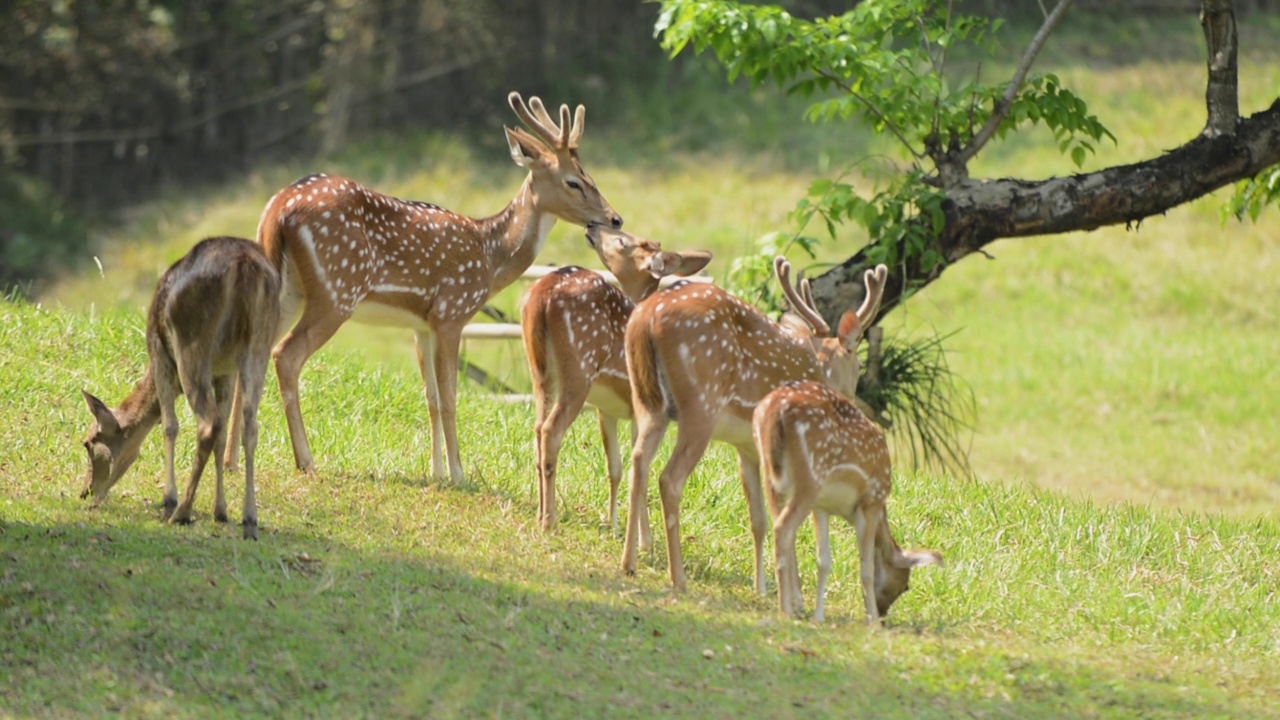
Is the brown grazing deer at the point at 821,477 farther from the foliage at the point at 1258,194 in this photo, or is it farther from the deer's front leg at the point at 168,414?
the foliage at the point at 1258,194

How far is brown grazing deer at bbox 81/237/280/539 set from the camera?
21.1 ft

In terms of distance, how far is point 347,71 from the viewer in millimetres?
19188

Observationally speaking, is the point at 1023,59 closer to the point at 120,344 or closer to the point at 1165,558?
the point at 1165,558

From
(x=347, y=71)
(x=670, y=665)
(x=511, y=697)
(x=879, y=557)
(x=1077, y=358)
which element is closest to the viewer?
(x=511, y=697)

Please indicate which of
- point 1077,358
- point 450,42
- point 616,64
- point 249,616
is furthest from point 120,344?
point 616,64

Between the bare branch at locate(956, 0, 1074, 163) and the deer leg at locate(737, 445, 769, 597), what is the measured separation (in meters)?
3.24

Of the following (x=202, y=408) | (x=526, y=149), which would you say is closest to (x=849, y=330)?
(x=526, y=149)

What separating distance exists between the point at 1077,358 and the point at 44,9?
456 inches

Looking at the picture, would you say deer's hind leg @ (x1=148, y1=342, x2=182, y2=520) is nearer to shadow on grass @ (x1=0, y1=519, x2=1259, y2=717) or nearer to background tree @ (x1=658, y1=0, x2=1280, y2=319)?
shadow on grass @ (x1=0, y1=519, x2=1259, y2=717)

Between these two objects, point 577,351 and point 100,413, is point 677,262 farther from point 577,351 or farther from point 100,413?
point 100,413

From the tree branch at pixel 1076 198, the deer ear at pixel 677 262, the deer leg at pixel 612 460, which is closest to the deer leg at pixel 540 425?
the deer leg at pixel 612 460

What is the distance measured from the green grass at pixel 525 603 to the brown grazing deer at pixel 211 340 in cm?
26

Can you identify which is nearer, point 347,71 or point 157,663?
point 157,663

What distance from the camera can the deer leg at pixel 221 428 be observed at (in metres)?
6.52
